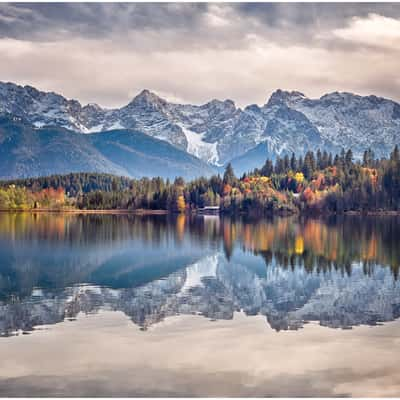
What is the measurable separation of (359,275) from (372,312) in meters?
12.3

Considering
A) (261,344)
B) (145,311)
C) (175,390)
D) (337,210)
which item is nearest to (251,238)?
(145,311)

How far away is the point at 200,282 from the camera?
38406mm

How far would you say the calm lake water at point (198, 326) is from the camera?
60.8 feet

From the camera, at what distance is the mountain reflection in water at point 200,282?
93.1 ft

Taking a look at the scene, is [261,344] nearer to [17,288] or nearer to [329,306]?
[329,306]

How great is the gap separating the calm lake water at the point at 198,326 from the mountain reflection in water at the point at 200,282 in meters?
0.11

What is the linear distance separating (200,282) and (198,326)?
12.9 metres

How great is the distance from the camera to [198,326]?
83.8 ft

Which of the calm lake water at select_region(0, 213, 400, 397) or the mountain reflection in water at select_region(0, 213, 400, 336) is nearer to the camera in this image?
the calm lake water at select_region(0, 213, 400, 397)

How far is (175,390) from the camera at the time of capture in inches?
698

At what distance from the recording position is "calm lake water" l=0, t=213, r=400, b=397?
18547mm

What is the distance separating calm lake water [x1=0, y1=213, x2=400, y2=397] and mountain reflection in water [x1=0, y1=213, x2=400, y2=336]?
110mm

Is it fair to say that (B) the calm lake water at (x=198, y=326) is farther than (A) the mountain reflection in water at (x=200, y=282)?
No

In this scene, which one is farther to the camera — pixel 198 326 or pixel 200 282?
pixel 200 282
